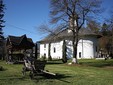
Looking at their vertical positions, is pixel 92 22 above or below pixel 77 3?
below

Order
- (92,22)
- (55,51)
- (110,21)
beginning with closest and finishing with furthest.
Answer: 1. (92,22)
2. (110,21)
3. (55,51)

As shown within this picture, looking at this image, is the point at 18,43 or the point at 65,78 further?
the point at 18,43

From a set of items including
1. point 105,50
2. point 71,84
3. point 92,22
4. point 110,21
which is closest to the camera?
point 71,84

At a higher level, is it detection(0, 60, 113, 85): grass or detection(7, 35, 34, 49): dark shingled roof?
detection(7, 35, 34, 49): dark shingled roof

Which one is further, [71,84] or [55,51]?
[55,51]

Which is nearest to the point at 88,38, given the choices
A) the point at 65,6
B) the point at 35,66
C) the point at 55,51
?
the point at 55,51

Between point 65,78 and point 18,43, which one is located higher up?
→ point 18,43

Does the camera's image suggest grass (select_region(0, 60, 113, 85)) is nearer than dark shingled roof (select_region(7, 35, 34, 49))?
Yes

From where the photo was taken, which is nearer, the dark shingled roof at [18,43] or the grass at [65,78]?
the grass at [65,78]

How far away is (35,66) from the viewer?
1562cm

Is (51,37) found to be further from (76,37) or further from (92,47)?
(92,47)

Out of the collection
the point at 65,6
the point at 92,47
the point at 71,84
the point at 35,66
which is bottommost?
the point at 71,84

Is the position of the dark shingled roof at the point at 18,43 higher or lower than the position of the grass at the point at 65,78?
higher

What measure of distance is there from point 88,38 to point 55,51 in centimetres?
1124
